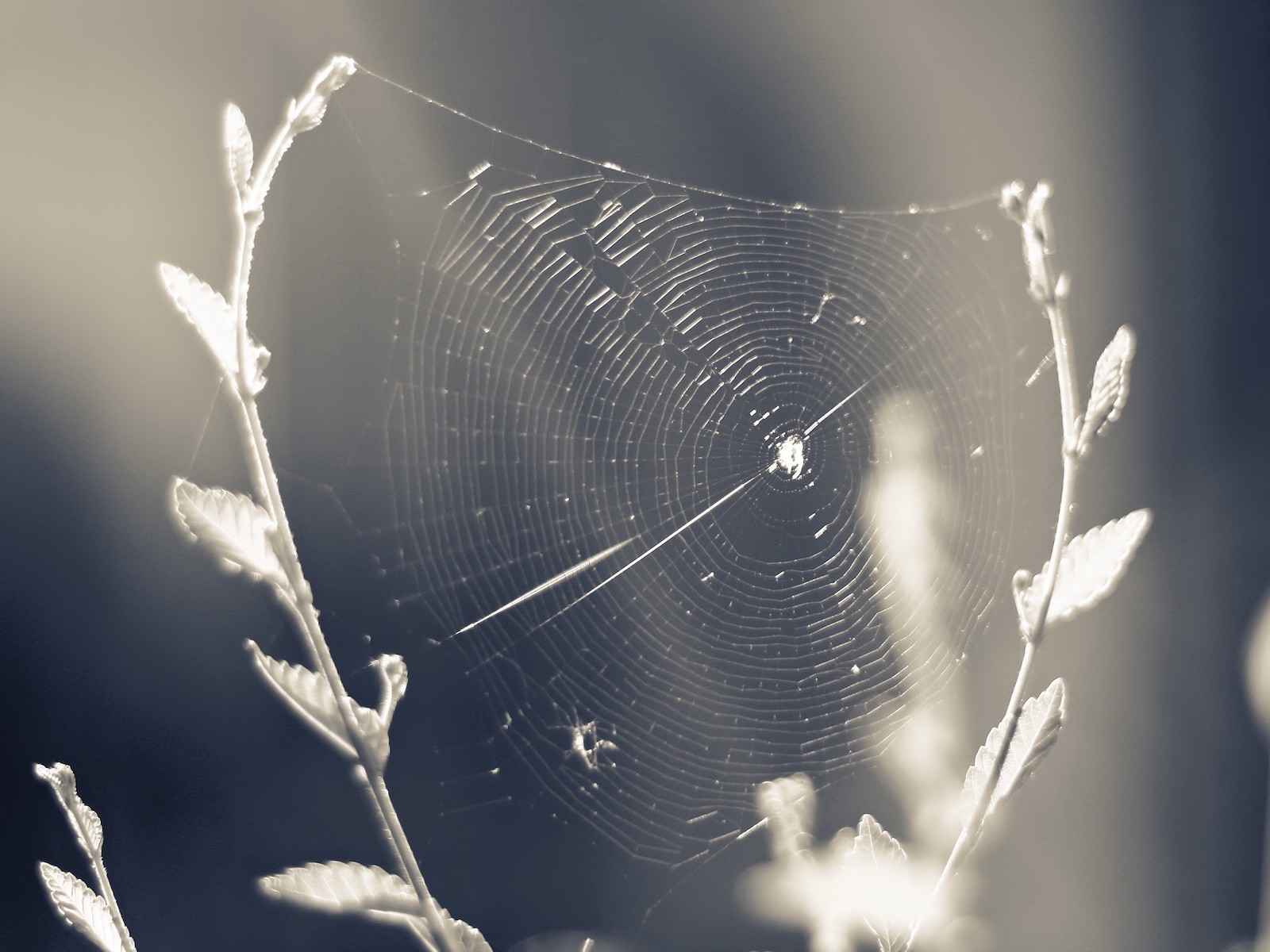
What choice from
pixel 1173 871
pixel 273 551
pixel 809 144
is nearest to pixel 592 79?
pixel 809 144

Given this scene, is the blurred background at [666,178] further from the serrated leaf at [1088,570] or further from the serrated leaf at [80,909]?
the serrated leaf at [1088,570]

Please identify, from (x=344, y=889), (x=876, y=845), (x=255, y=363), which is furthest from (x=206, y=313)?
(x=876, y=845)

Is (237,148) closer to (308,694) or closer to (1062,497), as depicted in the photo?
(308,694)

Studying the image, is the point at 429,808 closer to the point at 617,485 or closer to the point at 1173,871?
the point at 617,485

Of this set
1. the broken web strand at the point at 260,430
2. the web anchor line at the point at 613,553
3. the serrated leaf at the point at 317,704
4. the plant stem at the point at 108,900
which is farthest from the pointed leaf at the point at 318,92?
the web anchor line at the point at 613,553

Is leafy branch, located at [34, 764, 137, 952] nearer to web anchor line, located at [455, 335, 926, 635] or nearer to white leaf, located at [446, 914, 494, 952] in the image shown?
white leaf, located at [446, 914, 494, 952]

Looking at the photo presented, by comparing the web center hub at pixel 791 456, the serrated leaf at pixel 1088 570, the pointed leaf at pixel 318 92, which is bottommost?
the serrated leaf at pixel 1088 570
